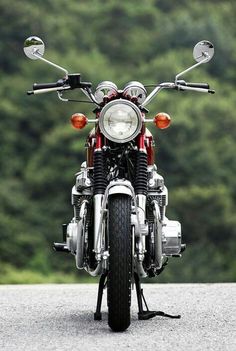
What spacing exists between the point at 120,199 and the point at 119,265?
0.43m

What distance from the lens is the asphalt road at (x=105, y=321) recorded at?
7836mm

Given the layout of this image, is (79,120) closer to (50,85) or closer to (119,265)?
(50,85)

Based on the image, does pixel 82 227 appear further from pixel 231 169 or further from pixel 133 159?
pixel 231 169

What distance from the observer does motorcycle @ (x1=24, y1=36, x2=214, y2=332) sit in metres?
8.16

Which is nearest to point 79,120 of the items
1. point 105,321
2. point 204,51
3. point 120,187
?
point 120,187

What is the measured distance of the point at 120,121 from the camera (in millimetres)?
8617

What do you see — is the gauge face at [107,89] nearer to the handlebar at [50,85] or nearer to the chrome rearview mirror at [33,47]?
the handlebar at [50,85]

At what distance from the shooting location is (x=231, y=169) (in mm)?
77438

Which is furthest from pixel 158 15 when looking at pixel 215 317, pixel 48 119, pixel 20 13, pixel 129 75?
pixel 215 317

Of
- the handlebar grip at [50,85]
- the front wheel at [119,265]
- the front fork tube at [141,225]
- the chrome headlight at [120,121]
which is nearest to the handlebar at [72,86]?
the handlebar grip at [50,85]

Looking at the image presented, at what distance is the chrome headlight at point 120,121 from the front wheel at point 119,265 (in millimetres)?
638

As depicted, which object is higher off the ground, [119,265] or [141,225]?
[141,225]

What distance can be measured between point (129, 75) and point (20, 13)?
11.3 m

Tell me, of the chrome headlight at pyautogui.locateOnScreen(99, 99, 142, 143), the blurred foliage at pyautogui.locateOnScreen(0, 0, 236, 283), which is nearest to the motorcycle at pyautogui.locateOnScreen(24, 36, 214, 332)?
the chrome headlight at pyautogui.locateOnScreen(99, 99, 142, 143)
